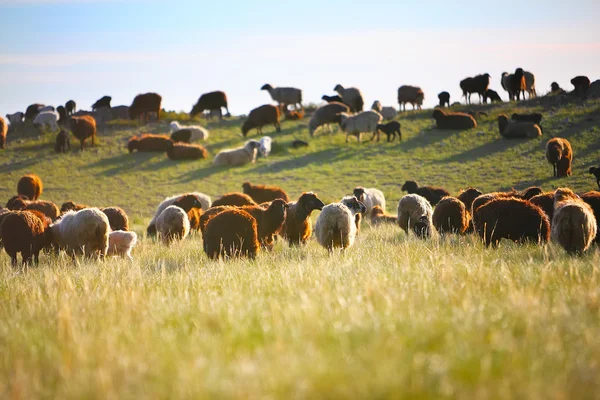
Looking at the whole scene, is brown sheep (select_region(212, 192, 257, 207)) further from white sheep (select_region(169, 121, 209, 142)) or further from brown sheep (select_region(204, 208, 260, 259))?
white sheep (select_region(169, 121, 209, 142))

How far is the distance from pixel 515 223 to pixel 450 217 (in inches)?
94.3

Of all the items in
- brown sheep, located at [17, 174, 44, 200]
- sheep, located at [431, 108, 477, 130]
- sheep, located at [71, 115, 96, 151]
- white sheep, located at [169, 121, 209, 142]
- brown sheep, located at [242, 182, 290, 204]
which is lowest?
brown sheep, located at [242, 182, 290, 204]

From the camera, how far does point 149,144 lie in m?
28.6

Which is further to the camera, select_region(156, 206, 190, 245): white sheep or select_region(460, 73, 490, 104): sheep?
select_region(460, 73, 490, 104): sheep

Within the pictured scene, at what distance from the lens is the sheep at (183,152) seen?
27266 mm

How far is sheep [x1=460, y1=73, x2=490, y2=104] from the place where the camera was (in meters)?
38.4

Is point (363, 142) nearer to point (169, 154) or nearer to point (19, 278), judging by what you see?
point (169, 154)

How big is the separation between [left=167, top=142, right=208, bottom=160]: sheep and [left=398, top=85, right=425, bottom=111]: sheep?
1923 centimetres

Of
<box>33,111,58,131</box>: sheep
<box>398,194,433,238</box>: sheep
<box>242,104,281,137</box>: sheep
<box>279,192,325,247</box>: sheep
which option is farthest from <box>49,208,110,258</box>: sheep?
<box>33,111,58,131</box>: sheep

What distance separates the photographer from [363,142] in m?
29.5

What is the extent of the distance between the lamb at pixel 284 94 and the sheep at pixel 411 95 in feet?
26.1

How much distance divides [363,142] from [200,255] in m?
21.0

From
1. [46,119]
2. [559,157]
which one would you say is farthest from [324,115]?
[46,119]

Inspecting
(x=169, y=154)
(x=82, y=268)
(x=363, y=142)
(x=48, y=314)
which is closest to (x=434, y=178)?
(x=363, y=142)
